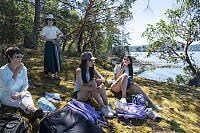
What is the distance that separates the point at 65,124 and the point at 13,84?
1.37m

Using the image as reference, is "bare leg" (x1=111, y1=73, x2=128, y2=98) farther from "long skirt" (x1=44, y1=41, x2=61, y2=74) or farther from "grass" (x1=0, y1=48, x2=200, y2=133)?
"long skirt" (x1=44, y1=41, x2=61, y2=74)

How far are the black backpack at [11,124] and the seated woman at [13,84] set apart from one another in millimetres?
475

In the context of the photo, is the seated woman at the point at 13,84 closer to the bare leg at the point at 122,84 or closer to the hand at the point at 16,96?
the hand at the point at 16,96

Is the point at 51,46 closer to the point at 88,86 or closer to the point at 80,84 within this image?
the point at 80,84

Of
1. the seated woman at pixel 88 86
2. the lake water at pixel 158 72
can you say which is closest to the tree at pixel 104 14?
the lake water at pixel 158 72

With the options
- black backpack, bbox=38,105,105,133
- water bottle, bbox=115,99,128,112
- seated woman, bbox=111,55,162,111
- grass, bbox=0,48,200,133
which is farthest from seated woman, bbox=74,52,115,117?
black backpack, bbox=38,105,105,133

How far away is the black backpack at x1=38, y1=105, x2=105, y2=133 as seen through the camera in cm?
203

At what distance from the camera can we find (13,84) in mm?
2744

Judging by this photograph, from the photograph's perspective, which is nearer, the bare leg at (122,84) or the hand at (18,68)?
the hand at (18,68)

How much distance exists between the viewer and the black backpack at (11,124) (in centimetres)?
191

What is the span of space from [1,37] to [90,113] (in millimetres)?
8618

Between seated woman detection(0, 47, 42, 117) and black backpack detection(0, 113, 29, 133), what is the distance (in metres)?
0.48

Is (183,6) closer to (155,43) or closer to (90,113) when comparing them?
(155,43)

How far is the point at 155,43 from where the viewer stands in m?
9.34
